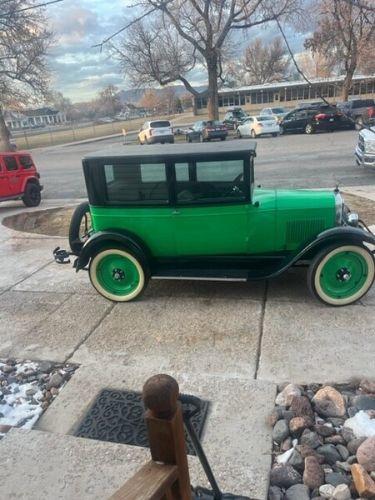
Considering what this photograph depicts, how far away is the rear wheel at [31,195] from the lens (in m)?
11.3

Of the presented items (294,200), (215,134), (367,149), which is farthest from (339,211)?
(215,134)

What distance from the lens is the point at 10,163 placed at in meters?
11.0

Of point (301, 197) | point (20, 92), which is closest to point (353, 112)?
point (20, 92)

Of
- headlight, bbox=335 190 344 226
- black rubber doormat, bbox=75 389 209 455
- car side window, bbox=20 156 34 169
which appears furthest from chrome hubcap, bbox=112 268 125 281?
car side window, bbox=20 156 34 169

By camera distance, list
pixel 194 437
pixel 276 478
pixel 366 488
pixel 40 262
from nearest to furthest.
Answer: pixel 194 437 < pixel 366 488 < pixel 276 478 < pixel 40 262

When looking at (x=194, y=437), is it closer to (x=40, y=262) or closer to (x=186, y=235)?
(x=186, y=235)

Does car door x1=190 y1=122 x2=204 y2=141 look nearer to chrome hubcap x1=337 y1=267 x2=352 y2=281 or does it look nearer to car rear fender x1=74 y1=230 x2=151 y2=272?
car rear fender x1=74 y1=230 x2=151 y2=272

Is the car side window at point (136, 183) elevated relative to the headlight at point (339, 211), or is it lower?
elevated

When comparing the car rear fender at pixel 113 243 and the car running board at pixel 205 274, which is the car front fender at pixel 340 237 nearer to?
the car running board at pixel 205 274

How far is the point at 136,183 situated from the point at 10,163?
311 inches

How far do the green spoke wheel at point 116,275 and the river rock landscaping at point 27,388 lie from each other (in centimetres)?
129

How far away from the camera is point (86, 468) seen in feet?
8.61

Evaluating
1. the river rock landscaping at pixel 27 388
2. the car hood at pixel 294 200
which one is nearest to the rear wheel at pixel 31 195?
the river rock landscaping at pixel 27 388

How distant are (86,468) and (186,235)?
8.57ft
